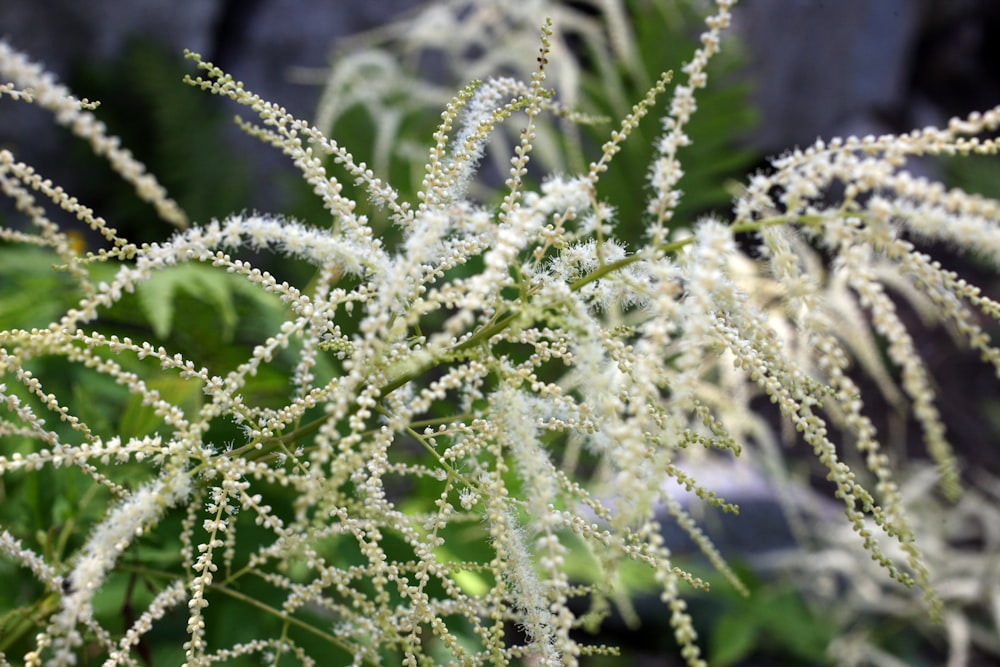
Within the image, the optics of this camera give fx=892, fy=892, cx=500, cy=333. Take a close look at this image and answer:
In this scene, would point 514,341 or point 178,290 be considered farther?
point 178,290

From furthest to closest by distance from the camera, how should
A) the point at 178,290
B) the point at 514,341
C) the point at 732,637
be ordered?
1. the point at 732,637
2. the point at 178,290
3. the point at 514,341

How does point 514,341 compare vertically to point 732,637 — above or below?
below

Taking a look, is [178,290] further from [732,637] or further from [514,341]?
[732,637]

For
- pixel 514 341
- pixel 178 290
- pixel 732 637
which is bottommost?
pixel 514 341

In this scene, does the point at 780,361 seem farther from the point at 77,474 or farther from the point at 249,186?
the point at 249,186

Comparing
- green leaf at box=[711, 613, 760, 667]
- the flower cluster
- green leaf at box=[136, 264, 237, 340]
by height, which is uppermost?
green leaf at box=[711, 613, 760, 667]

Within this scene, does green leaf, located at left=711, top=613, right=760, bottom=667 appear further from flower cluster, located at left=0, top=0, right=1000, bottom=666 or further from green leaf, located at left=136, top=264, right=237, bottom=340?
flower cluster, located at left=0, top=0, right=1000, bottom=666

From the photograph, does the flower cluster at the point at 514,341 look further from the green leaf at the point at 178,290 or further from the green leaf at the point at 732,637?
the green leaf at the point at 732,637

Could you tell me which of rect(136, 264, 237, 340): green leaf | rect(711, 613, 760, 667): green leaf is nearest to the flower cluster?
rect(136, 264, 237, 340): green leaf

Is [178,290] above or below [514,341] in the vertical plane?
above

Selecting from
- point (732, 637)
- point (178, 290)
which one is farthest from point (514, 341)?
point (732, 637)

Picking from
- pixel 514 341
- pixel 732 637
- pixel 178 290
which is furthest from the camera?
pixel 732 637
